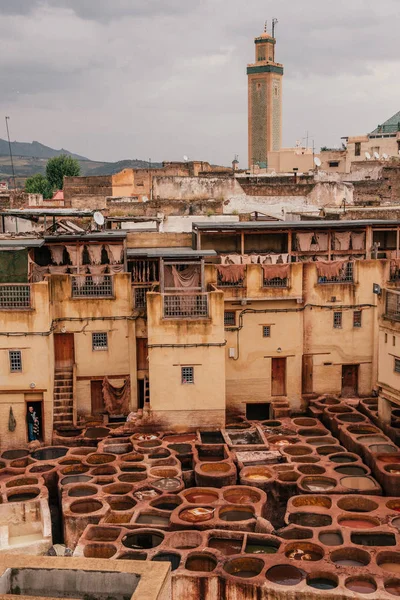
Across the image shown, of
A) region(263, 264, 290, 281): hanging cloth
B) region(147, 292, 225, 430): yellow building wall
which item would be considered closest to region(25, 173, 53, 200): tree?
region(263, 264, 290, 281): hanging cloth

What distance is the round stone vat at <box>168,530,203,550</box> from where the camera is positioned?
1895 centimetres

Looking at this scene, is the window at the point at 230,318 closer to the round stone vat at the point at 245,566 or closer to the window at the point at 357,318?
the window at the point at 357,318

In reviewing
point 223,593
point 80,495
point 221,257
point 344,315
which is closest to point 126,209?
point 221,257

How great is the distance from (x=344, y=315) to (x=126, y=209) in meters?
19.8

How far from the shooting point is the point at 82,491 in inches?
874

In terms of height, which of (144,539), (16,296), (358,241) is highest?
(358,241)

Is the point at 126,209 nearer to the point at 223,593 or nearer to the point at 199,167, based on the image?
the point at 199,167

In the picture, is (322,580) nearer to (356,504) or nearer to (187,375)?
(356,504)

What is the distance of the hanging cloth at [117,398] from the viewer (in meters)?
27.8

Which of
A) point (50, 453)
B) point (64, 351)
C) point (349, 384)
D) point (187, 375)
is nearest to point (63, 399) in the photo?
point (64, 351)

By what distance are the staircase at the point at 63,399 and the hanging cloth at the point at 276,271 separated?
348 inches

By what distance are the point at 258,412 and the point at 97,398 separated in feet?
22.1

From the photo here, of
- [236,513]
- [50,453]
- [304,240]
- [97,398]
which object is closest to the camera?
[236,513]

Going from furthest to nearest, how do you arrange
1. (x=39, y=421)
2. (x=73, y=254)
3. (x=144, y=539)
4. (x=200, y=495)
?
1. (x=73, y=254)
2. (x=39, y=421)
3. (x=200, y=495)
4. (x=144, y=539)
